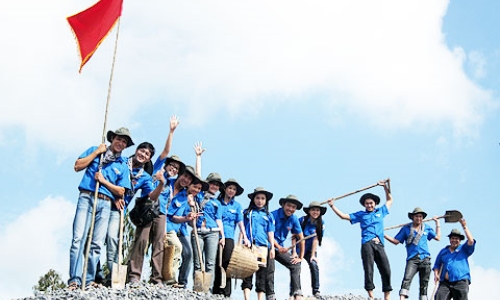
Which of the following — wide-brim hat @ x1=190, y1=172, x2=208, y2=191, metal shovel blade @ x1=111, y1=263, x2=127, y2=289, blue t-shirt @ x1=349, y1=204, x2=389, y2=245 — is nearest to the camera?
metal shovel blade @ x1=111, y1=263, x2=127, y2=289

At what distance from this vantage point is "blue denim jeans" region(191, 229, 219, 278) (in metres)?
12.2

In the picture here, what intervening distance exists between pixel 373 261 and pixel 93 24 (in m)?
7.23

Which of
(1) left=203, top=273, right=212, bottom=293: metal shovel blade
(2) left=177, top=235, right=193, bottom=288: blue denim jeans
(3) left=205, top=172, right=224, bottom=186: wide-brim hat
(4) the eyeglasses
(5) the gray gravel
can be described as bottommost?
(5) the gray gravel

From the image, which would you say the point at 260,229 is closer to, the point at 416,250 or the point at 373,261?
the point at 373,261

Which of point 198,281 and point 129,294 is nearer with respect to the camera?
point 129,294

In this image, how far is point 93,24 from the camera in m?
13.0

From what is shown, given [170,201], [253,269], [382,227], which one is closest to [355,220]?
[382,227]

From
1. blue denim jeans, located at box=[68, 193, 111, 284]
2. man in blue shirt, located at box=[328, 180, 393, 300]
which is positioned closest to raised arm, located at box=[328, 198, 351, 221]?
man in blue shirt, located at box=[328, 180, 393, 300]

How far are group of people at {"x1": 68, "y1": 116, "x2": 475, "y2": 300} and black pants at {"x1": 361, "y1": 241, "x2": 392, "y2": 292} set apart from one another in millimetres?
20

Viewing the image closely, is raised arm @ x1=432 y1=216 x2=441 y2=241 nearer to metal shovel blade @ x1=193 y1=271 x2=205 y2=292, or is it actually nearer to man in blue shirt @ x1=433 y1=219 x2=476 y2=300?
man in blue shirt @ x1=433 y1=219 x2=476 y2=300

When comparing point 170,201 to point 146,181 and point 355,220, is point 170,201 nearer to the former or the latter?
point 146,181

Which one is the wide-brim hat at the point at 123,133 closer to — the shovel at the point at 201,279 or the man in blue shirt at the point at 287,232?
the shovel at the point at 201,279

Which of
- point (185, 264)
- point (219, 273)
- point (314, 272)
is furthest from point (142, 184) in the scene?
point (314, 272)

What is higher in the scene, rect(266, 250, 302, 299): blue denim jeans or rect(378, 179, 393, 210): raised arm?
rect(378, 179, 393, 210): raised arm
